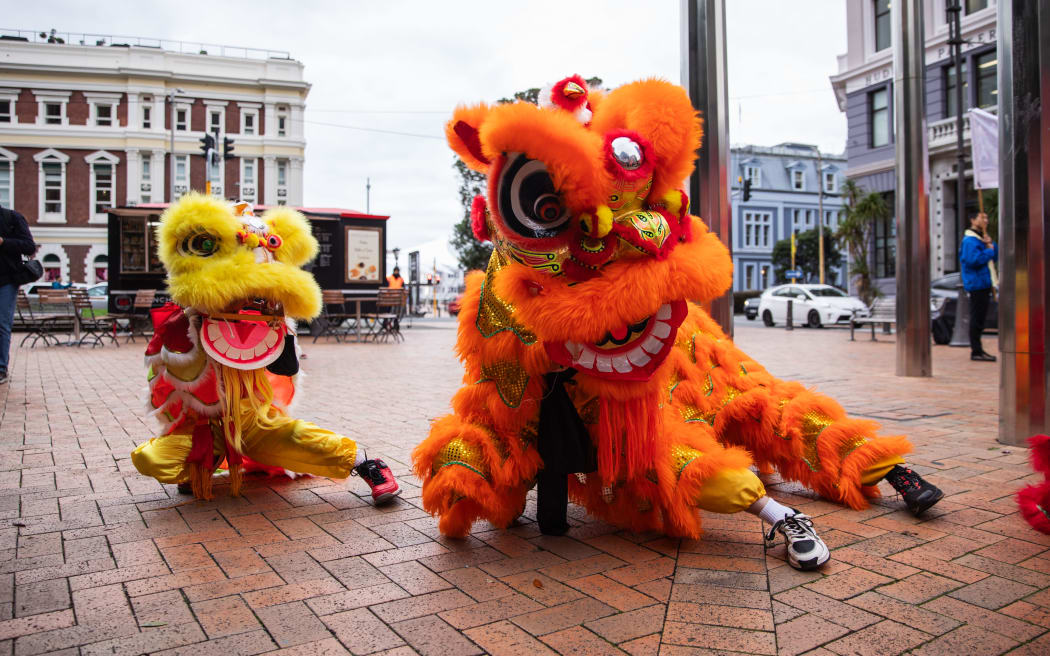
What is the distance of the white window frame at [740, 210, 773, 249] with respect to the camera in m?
56.2

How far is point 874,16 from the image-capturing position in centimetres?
2700

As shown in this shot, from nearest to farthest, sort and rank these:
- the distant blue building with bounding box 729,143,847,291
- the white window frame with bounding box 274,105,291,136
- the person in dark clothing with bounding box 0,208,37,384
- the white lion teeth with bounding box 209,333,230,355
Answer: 1. the white lion teeth with bounding box 209,333,230,355
2. the person in dark clothing with bounding box 0,208,37,384
3. the white window frame with bounding box 274,105,291,136
4. the distant blue building with bounding box 729,143,847,291

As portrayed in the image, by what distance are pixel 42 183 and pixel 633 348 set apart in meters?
49.1

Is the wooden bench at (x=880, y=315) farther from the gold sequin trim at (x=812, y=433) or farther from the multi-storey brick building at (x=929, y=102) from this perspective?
the gold sequin trim at (x=812, y=433)

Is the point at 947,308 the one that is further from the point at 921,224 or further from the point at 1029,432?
the point at 1029,432

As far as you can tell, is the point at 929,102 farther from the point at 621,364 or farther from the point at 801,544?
the point at 621,364

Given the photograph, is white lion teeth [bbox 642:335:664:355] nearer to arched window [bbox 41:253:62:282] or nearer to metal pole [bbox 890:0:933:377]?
metal pole [bbox 890:0:933:377]

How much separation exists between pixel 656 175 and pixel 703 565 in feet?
4.65

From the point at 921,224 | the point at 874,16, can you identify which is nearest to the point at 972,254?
the point at 921,224

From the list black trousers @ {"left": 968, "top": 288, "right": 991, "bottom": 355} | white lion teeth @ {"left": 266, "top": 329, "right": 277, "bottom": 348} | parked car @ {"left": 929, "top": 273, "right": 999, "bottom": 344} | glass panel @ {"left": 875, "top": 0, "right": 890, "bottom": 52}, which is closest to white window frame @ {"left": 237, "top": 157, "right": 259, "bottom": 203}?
glass panel @ {"left": 875, "top": 0, "right": 890, "bottom": 52}

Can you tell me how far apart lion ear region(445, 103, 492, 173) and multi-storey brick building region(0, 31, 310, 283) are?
41943 mm

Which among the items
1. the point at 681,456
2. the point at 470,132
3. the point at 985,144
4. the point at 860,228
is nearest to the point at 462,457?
the point at 681,456

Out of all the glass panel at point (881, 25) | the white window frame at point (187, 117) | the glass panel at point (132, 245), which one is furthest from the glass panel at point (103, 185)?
the glass panel at point (881, 25)

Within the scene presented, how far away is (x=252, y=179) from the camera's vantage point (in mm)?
44781
